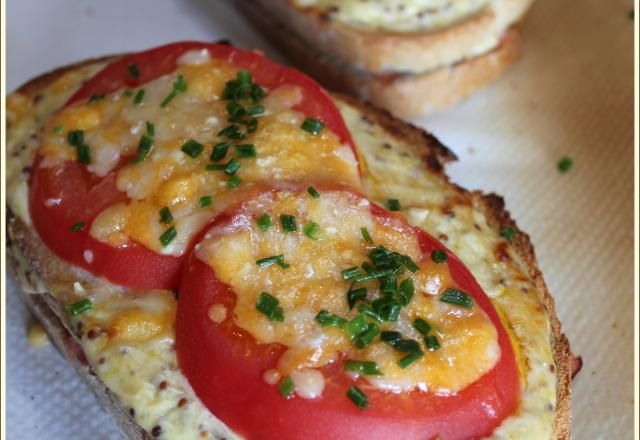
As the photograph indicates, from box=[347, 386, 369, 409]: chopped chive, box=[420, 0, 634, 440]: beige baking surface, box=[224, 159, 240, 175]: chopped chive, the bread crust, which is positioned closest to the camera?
box=[347, 386, 369, 409]: chopped chive

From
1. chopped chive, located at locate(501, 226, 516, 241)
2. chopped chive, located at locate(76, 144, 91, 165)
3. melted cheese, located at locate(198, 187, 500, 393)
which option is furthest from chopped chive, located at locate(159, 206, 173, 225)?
chopped chive, located at locate(501, 226, 516, 241)

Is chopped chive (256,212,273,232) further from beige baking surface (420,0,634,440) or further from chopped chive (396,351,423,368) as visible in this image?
beige baking surface (420,0,634,440)

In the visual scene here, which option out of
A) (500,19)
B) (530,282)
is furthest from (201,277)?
(500,19)

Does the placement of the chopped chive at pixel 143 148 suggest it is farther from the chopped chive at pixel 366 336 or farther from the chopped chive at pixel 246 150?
the chopped chive at pixel 366 336

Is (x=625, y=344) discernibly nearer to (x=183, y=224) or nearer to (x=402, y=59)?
(x=402, y=59)

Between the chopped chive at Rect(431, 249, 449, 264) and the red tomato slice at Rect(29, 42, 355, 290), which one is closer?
the chopped chive at Rect(431, 249, 449, 264)

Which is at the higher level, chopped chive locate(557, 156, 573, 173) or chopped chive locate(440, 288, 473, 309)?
chopped chive locate(440, 288, 473, 309)

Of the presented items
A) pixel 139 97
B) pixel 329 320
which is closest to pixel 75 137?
pixel 139 97
